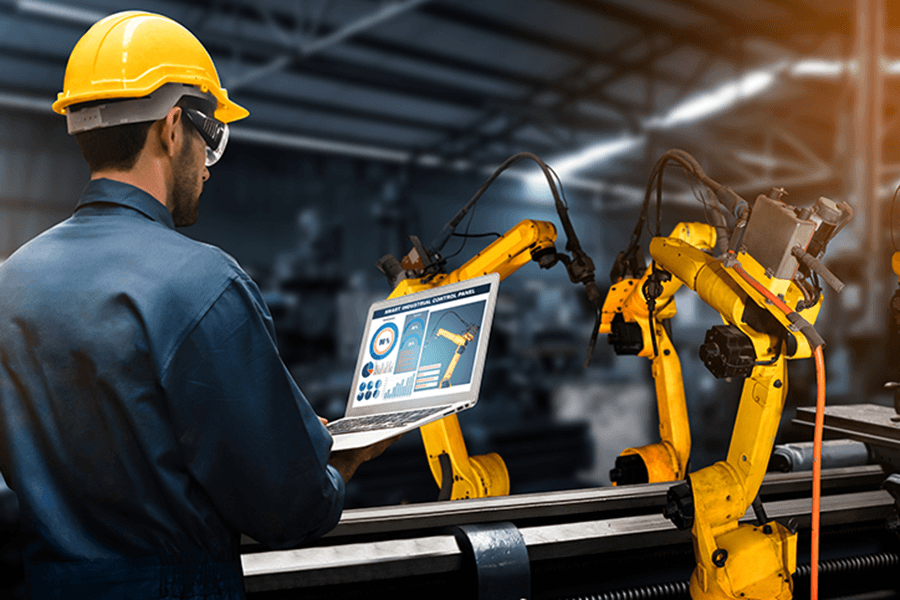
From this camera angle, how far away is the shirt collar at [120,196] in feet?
2.72

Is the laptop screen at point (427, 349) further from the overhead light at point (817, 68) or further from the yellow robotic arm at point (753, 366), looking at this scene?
the overhead light at point (817, 68)

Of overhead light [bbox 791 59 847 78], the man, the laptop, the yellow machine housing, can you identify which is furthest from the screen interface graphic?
overhead light [bbox 791 59 847 78]

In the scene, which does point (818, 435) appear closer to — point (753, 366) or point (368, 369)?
point (753, 366)

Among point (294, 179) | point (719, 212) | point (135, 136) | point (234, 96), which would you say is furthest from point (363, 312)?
point (135, 136)

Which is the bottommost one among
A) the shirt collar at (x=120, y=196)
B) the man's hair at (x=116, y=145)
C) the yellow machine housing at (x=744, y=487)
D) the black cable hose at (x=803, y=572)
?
the black cable hose at (x=803, y=572)

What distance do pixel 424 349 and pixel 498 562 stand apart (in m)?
0.47

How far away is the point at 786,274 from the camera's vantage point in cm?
132

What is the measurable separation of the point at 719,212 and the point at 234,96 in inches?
229

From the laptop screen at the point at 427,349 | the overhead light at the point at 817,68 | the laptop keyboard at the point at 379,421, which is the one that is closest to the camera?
the laptop keyboard at the point at 379,421

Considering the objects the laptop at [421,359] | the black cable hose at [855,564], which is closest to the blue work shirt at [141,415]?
the laptop at [421,359]

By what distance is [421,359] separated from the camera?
4.42 feet

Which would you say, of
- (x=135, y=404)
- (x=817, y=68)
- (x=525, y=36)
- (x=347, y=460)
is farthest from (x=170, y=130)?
(x=817, y=68)

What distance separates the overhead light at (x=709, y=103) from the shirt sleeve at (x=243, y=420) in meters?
7.19

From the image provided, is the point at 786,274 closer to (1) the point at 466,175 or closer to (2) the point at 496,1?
(2) the point at 496,1
